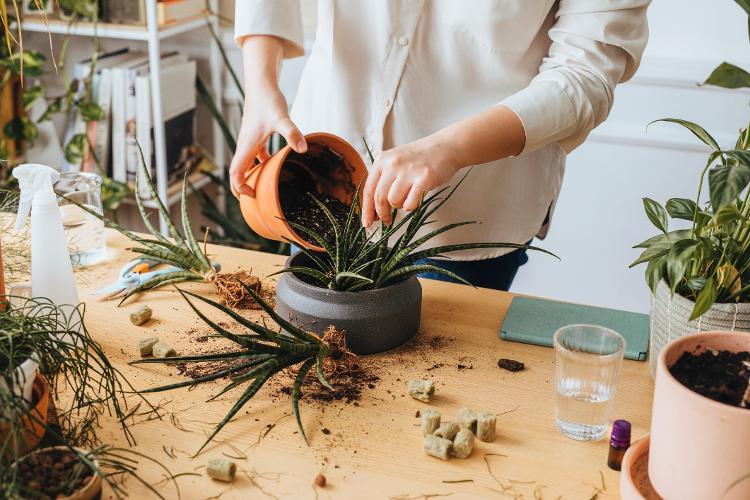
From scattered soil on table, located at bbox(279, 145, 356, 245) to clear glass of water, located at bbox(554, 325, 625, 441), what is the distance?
19.0 inches

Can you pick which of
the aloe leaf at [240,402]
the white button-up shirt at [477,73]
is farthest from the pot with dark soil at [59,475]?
the white button-up shirt at [477,73]

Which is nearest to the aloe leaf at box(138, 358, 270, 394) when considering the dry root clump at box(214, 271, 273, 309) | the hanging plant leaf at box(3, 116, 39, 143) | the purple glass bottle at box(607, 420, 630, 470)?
the dry root clump at box(214, 271, 273, 309)

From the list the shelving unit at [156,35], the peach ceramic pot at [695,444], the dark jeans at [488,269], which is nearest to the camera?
the peach ceramic pot at [695,444]

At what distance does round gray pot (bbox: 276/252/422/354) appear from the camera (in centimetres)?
124

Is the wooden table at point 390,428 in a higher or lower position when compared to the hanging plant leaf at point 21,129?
higher

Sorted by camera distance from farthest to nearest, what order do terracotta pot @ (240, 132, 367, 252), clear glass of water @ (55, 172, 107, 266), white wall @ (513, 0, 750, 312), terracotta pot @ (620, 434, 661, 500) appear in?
1. white wall @ (513, 0, 750, 312)
2. clear glass of water @ (55, 172, 107, 266)
3. terracotta pot @ (240, 132, 367, 252)
4. terracotta pot @ (620, 434, 661, 500)

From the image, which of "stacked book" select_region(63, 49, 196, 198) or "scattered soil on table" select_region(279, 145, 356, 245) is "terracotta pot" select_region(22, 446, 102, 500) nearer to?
"scattered soil on table" select_region(279, 145, 356, 245)

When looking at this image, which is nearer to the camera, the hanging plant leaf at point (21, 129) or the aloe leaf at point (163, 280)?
the aloe leaf at point (163, 280)

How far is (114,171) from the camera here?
2.87 metres

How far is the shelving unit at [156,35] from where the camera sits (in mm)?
2635

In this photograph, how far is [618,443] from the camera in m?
1.01

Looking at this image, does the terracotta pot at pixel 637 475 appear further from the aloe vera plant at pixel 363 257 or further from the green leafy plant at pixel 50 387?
the green leafy plant at pixel 50 387

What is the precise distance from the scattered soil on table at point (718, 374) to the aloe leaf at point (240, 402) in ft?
1.70

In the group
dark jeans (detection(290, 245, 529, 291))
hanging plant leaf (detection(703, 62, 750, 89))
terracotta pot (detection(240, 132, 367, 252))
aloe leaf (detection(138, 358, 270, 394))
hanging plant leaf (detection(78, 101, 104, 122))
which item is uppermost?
hanging plant leaf (detection(703, 62, 750, 89))
